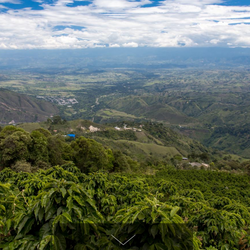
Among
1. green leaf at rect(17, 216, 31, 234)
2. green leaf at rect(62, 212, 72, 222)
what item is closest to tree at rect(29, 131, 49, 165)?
green leaf at rect(17, 216, 31, 234)

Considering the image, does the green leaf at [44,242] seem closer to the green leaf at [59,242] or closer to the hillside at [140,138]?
the green leaf at [59,242]

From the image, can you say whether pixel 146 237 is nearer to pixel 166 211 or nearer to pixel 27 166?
pixel 166 211

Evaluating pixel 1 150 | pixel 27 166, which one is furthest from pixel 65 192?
pixel 1 150

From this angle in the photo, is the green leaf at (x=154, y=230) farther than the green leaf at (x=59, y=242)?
Yes

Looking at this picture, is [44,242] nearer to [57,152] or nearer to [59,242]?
[59,242]

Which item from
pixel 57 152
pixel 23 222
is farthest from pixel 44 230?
pixel 57 152

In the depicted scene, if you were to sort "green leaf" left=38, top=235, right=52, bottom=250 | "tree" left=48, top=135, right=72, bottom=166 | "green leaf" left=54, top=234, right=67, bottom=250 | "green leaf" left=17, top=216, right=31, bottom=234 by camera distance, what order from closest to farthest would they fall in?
"green leaf" left=38, top=235, right=52, bottom=250
"green leaf" left=54, top=234, right=67, bottom=250
"green leaf" left=17, top=216, right=31, bottom=234
"tree" left=48, top=135, right=72, bottom=166

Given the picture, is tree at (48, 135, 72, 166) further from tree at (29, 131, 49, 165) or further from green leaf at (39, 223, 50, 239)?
green leaf at (39, 223, 50, 239)

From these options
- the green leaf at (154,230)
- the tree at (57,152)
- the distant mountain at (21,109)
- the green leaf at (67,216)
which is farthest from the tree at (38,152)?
the distant mountain at (21,109)
